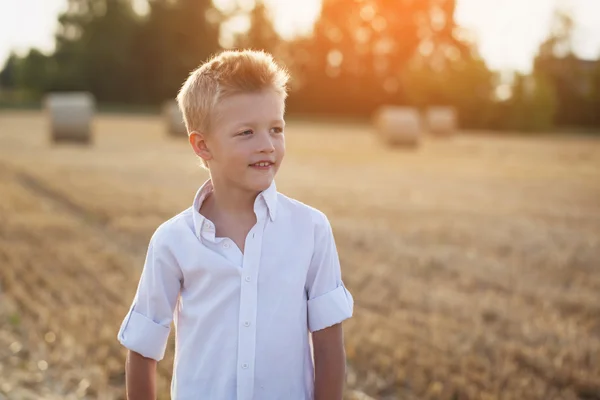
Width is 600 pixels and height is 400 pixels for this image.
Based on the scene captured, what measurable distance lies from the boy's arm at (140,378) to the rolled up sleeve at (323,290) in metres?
0.42

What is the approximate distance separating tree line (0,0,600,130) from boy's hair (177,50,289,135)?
37.3m

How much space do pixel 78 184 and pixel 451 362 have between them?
278 inches

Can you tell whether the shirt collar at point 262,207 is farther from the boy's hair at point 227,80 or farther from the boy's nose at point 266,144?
the boy's hair at point 227,80

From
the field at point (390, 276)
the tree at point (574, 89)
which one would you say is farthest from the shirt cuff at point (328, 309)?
the tree at point (574, 89)

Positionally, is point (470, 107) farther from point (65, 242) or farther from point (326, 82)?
point (65, 242)

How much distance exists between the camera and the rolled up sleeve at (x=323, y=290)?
1.92 metres

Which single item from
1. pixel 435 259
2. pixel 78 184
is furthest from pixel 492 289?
pixel 78 184

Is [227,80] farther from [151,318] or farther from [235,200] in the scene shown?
[151,318]

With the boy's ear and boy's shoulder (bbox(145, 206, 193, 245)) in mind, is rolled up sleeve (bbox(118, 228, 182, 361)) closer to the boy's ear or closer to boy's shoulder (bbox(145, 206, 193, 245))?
boy's shoulder (bbox(145, 206, 193, 245))

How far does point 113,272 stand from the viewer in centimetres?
531

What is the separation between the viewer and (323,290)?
1931 mm

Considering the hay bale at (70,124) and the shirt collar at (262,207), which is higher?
the shirt collar at (262,207)

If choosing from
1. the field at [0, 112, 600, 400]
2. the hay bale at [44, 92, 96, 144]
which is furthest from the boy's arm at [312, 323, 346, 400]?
the hay bale at [44, 92, 96, 144]

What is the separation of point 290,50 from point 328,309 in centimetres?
4616
